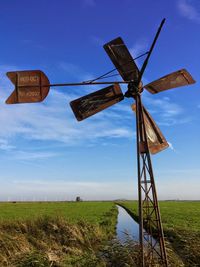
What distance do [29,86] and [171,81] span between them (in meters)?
3.50

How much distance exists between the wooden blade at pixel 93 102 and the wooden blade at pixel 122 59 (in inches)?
Result: 18.2

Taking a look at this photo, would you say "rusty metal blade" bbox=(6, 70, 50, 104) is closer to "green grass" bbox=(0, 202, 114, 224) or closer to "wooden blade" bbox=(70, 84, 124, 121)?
"wooden blade" bbox=(70, 84, 124, 121)

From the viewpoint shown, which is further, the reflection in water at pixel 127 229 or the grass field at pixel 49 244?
the reflection in water at pixel 127 229

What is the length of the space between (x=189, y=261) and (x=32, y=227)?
37.1 feet

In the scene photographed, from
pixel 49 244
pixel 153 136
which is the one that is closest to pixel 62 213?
pixel 49 244

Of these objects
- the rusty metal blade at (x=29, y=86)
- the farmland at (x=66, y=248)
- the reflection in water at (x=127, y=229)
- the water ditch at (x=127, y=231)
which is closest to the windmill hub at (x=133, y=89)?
the rusty metal blade at (x=29, y=86)

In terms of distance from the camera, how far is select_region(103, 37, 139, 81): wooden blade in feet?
29.3

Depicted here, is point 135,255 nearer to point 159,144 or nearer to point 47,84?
point 159,144

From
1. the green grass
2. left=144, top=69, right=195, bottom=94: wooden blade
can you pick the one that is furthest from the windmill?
the green grass

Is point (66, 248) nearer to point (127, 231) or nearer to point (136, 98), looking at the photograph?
point (127, 231)

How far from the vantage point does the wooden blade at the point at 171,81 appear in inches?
371

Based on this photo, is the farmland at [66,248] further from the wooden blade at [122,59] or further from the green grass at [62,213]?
the wooden blade at [122,59]

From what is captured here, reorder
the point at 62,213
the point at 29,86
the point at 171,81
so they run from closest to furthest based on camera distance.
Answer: the point at 29,86 → the point at 171,81 → the point at 62,213

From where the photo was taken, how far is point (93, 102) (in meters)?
8.98
